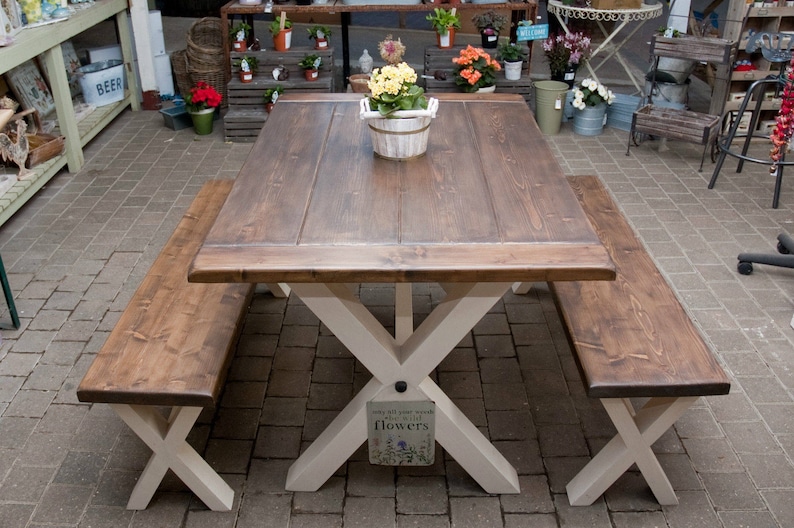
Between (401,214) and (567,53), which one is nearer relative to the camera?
(401,214)

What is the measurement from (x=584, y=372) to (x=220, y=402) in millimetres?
1598

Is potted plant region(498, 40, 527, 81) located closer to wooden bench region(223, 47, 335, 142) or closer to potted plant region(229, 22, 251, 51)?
wooden bench region(223, 47, 335, 142)

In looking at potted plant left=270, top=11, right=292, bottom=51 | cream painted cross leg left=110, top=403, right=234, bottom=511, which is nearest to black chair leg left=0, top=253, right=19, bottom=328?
cream painted cross leg left=110, top=403, right=234, bottom=511

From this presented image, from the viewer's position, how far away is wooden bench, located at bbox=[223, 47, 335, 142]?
6.13 metres

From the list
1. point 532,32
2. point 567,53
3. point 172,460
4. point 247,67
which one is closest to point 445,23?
point 532,32

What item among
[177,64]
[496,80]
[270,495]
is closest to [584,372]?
[270,495]

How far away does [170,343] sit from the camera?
257 centimetres

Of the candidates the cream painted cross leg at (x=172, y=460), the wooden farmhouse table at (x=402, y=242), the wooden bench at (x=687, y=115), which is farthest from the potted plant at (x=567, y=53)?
the cream painted cross leg at (x=172, y=460)

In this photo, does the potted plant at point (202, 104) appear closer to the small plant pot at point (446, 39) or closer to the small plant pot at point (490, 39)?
the small plant pot at point (446, 39)

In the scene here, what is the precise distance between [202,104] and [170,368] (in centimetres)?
419

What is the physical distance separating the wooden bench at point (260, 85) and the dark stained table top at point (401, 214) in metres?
2.89

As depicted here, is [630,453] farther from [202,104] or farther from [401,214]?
[202,104]

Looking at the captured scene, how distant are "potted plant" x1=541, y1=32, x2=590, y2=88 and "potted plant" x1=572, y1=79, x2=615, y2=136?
0.88 feet

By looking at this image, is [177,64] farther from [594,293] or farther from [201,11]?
[594,293]
